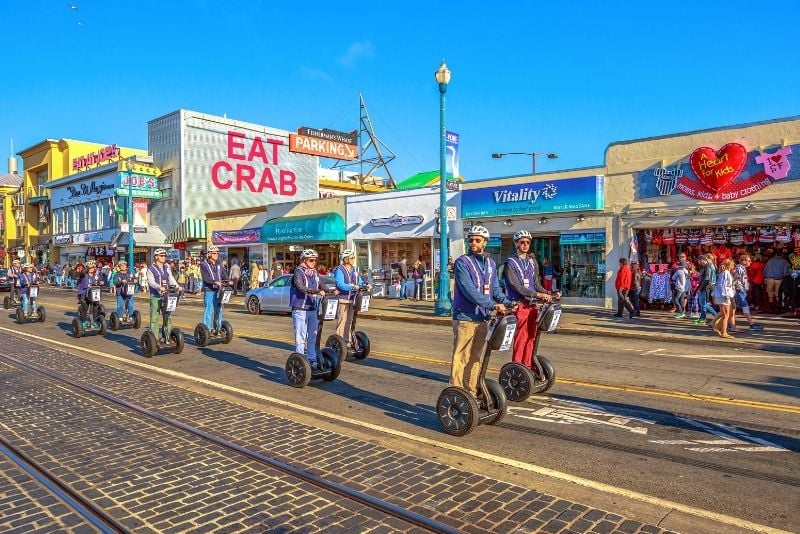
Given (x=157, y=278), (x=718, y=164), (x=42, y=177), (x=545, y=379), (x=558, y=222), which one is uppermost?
(x=42, y=177)

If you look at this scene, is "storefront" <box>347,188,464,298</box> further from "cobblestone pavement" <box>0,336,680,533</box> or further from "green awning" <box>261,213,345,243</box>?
"cobblestone pavement" <box>0,336,680,533</box>

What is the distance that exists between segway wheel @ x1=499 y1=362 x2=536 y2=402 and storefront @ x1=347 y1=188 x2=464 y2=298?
53.6ft

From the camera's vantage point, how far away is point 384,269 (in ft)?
88.9

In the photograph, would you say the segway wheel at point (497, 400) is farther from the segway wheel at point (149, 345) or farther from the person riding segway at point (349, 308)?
the segway wheel at point (149, 345)

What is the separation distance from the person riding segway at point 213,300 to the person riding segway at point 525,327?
642 cm

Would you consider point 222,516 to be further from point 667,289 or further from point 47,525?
point 667,289

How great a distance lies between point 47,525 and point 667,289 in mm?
17547

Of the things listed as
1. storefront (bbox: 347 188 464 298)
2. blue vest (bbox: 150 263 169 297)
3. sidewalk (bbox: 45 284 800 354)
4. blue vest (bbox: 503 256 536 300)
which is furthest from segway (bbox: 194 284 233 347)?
storefront (bbox: 347 188 464 298)

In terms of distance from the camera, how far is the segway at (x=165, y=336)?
11.0 m

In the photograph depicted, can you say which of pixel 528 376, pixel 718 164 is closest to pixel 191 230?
pixel 718 164

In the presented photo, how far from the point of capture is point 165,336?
11445 mm

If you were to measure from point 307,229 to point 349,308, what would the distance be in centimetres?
1905

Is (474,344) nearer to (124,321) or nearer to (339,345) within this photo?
(339,345)

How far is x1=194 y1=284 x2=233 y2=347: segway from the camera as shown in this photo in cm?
1180
